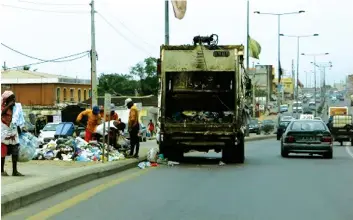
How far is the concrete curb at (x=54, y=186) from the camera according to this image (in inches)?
372

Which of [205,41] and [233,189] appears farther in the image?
[205,41]

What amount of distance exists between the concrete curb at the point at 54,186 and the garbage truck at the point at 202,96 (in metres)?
2.38

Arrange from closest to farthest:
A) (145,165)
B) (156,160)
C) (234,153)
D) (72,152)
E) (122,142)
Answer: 1. (72,152)
2. (145,165)
3. (156,160)
4. (234,153)
5. (122,142)

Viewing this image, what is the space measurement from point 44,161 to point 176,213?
855cm

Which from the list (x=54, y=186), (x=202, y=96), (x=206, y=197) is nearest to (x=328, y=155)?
(x=202, y=96)

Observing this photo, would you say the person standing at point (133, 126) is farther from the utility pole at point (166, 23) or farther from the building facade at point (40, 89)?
the building facade at point (40, 89)

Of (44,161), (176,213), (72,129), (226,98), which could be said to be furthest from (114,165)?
(72,129)

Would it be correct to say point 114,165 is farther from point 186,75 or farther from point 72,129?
point 72,129

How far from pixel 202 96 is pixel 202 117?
75cm

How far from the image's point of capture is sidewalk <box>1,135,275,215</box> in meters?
9.87

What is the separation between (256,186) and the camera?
43.3 feet

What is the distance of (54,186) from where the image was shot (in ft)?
37.9

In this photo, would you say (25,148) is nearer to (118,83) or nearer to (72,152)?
(72,152)

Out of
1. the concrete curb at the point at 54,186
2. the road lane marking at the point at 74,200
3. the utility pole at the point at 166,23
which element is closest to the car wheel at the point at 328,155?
the utility pole at the point at 166,23
